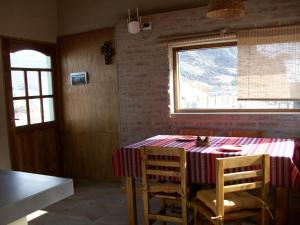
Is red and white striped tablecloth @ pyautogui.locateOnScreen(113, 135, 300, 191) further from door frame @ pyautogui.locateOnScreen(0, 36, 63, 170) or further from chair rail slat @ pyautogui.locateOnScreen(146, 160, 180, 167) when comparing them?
door frame @ pyautogui.locateOnScreen(0, 36, 63, 170)

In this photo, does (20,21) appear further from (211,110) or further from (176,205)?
(176,205)

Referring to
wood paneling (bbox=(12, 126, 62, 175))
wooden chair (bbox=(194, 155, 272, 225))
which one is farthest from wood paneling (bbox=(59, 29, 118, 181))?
wooden chair (bbox=(194, 155, 272, 225))

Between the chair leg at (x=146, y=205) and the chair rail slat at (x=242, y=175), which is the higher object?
the chair rail slat at (x=242, y=175)

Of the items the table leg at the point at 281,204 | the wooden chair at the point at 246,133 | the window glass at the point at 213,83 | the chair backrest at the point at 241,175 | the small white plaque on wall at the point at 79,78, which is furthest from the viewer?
the small white plaque on wall at the point at 79,78

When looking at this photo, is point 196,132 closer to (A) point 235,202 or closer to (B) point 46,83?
(A) point 235,202

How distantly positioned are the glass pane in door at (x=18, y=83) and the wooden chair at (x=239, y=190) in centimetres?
319

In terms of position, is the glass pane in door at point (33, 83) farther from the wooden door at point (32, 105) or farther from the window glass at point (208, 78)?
the window glass at point (208, 78)

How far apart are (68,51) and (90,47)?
0.44 metres

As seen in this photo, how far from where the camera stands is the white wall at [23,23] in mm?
4293

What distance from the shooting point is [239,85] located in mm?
3875

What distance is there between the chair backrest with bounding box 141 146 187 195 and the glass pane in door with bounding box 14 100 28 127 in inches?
97.0

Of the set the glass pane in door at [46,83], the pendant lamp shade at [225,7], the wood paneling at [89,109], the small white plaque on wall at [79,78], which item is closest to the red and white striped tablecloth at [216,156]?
the pendant lamp shade at [225,7]

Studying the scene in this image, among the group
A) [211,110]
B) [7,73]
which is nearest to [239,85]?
[211,110]

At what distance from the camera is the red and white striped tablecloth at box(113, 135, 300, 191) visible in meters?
2.54
